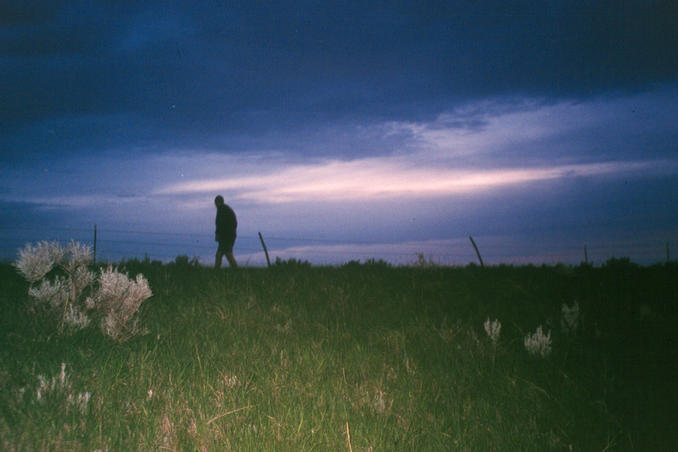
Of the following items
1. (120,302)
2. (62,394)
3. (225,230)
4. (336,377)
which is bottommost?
(336,377)

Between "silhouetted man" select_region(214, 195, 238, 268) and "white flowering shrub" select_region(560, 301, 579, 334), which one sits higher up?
"silhouetted man" select_region(214, 195, 238, 268)

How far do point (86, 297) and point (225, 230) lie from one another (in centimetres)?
1217

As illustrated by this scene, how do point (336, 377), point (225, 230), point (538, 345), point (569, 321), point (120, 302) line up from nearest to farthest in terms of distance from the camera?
point (336, 377) < point (120, 302) < point (538, 345) < point (569, 321) < point (225, 230)

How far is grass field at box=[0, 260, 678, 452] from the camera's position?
311 centimetres

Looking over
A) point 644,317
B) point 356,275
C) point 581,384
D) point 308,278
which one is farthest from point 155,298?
point 644,317

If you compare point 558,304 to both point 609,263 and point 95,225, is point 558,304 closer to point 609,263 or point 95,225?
point 609,263

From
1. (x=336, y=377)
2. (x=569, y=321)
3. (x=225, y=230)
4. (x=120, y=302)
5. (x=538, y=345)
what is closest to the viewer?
(x=336, y=377)

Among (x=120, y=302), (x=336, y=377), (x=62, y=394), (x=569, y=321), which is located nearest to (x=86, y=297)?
(x=120, y=302)

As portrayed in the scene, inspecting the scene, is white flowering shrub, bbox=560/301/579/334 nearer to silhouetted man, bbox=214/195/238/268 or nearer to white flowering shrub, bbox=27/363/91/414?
white flowering shrub, bbox=27/363/91/414

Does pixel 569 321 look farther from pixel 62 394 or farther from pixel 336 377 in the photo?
pixel 62 394

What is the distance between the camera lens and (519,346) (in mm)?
6113

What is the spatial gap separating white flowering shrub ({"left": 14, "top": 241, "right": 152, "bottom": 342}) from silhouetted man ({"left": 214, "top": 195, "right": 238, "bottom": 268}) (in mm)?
11274

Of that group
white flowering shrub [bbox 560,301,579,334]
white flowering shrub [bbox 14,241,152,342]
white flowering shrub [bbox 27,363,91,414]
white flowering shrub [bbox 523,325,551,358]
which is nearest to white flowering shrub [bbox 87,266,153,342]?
white flowering shrub [bbox 14,241,152,342]

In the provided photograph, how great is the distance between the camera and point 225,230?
17.4 metres
